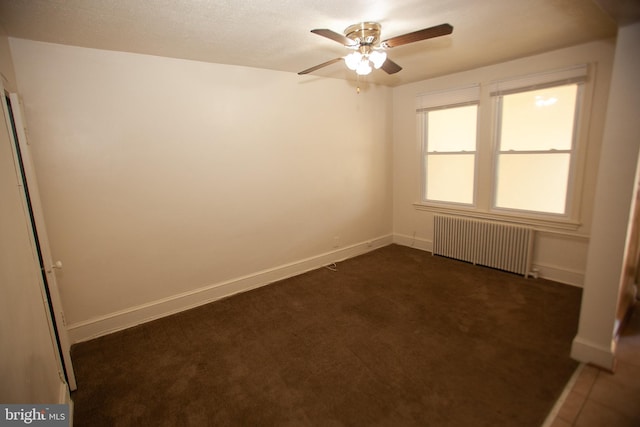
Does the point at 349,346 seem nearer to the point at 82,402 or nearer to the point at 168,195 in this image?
the point at 82,402

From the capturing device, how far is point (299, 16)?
2117 mm

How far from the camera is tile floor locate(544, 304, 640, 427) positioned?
5.78ft

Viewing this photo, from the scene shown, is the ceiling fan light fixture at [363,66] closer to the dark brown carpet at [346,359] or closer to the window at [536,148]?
the dark brown carpet at [346,359]

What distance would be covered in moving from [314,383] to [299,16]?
265cm

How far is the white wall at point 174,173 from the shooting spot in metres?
2.52

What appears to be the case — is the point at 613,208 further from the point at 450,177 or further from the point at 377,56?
the point at 450,177

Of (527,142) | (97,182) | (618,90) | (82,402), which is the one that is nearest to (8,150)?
(97,182)

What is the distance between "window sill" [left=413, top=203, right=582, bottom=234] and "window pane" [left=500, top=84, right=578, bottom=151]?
32.9 inches

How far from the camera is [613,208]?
2.01 metres

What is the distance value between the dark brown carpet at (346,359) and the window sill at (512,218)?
67 centimetres

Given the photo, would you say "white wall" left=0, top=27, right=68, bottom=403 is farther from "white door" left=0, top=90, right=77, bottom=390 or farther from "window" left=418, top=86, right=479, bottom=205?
"window" left=418, top=86, right=479, bottom=205

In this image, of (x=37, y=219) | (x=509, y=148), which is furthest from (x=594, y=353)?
(x=37, y=219)

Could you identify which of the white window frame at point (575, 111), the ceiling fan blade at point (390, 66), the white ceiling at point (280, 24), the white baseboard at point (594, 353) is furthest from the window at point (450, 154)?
the white baseboard at point (594, 353)

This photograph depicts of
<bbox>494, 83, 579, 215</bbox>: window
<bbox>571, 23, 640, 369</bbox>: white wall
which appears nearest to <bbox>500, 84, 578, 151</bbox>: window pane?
Result: <bbox>494, 83, 579, 215</bbox>: window
